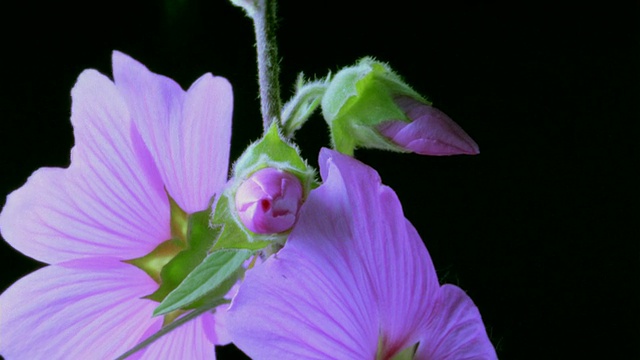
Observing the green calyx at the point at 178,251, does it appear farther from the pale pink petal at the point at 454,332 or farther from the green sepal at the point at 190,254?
the pale pink petal at the point at 454,332

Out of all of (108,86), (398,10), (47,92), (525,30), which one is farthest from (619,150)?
(108,86)

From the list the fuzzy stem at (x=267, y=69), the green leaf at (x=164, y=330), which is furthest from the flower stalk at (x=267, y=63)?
the green leaf at (x=164, y=330)

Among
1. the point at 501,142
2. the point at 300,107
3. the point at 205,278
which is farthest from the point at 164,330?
the point at 501,142

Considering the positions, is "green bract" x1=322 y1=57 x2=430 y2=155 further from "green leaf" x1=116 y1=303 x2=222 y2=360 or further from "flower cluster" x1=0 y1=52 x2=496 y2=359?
"green leaf" x1=116 y1=303 x2=222 y2=360

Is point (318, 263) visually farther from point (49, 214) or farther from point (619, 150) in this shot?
point (619, 150)

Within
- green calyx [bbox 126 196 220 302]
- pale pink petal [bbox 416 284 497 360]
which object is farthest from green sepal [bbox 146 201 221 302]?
pale pink petal [bbox 416 284 497 360]
